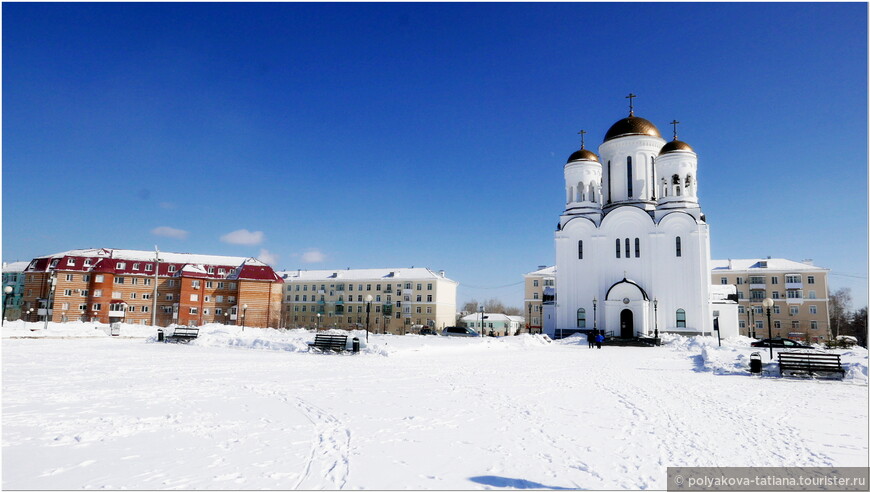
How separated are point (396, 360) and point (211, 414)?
34.5 feet

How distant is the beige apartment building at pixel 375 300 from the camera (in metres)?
70.3

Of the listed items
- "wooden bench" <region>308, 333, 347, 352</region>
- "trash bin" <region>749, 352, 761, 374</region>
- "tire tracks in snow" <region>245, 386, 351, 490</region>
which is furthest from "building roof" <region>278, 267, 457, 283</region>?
"tire tracks in snow" <region>245, 386, 351, 490</region>

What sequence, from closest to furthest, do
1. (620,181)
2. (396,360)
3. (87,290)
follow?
(396,360), (620,181), (87,290)

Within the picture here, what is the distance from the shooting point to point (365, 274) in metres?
75.6

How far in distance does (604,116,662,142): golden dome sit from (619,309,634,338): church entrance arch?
638 inches

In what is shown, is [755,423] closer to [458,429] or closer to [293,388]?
[458,429]

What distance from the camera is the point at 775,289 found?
62125mm

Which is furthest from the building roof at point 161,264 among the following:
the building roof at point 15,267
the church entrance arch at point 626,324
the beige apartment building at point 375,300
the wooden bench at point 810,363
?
the wooden bench at point 810,363

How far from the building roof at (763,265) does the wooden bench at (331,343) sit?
59.3 metres

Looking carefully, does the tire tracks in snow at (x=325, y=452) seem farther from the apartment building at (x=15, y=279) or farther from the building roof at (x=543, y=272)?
the apartment building at (x=15, y=279)

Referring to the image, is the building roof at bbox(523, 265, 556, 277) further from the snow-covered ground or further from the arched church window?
the snow-covered ground

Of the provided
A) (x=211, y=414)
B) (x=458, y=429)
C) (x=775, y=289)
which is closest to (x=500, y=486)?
(x=458, y=429)

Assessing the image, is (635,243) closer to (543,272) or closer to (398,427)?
(543,272)

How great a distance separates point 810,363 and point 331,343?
52.5ft
